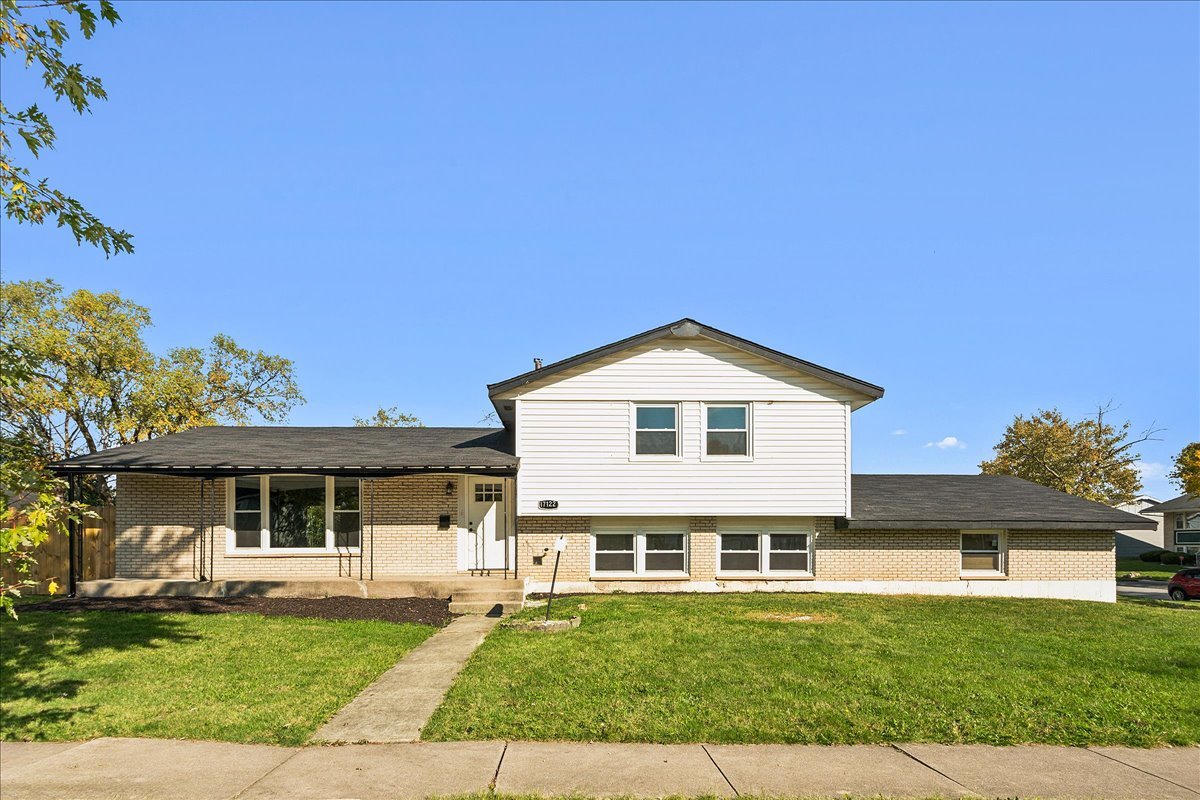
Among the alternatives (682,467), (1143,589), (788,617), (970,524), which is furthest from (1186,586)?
(788,617)

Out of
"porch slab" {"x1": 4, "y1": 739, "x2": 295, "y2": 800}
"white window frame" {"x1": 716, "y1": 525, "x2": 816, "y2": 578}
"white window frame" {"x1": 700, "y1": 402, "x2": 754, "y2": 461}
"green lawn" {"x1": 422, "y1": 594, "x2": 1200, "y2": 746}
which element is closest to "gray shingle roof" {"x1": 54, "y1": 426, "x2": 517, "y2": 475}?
"white window frame" {"x1": 700, "y1": 402, "x2": 754, "y2": 461}

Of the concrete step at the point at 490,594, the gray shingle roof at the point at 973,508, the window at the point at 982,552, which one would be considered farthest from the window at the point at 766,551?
the concrete step at the point at 490,594

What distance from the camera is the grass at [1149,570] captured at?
40406 millimetres

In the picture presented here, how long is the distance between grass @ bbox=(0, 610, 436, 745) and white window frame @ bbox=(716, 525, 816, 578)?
25.6 feet

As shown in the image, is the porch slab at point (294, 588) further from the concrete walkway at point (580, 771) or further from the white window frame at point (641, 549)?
the concrete walkway at point (580, 771)

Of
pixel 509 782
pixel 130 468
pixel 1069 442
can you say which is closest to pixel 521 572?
pixel 130 468

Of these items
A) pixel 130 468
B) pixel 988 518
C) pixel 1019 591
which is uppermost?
pixel 130 468

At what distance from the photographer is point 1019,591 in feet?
62.0

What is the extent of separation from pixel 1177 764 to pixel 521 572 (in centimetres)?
1310

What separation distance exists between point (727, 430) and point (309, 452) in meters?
9.78

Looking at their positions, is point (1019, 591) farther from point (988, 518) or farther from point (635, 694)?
point (635, 694)

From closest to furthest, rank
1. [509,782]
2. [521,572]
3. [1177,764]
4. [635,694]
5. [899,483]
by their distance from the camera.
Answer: [509,782]
[1177,764]
[635,694]
[521,572]
[899,483]

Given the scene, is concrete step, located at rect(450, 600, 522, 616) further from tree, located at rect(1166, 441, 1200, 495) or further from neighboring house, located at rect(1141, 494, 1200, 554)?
neighboring house, located at rect(1141, 494, 1200, 554)

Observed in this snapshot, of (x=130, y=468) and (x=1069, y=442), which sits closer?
(x=130, y=468)
